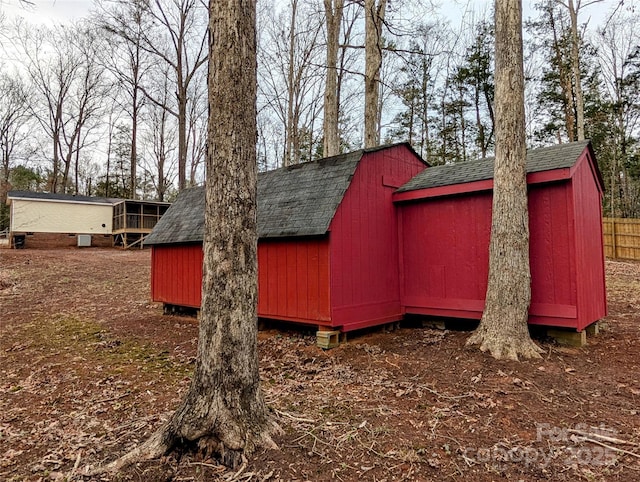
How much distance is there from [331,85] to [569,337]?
8.57 metres

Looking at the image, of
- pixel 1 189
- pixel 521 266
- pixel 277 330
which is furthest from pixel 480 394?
pixel 1 189

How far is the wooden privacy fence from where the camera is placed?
14.8 m

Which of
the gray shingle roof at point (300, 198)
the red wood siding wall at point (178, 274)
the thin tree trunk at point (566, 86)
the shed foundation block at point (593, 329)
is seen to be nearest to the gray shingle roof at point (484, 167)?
the gray shingle roof at point (300, 198)

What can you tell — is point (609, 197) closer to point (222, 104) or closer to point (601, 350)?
point (601, 350)

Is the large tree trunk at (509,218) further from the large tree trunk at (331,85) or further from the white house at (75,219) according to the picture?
the white house at (75,219)

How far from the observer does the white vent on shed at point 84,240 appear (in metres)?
22.7

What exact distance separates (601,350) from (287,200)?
5001mm

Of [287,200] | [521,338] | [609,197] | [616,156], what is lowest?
[521,338]

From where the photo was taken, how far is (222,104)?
2.78 m

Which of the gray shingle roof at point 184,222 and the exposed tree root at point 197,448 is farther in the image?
the gray shingle roof at point 184,222

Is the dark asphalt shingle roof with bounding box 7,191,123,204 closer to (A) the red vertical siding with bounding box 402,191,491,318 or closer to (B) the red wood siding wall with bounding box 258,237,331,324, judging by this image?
(B) the red wood siding wall with bounding box 258,237,331,324

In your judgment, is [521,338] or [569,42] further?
[569,42]

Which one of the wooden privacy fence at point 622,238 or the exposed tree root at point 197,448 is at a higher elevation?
the wooden privacy fence at point 622,238

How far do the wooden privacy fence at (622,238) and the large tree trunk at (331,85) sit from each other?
12197 millimetres
